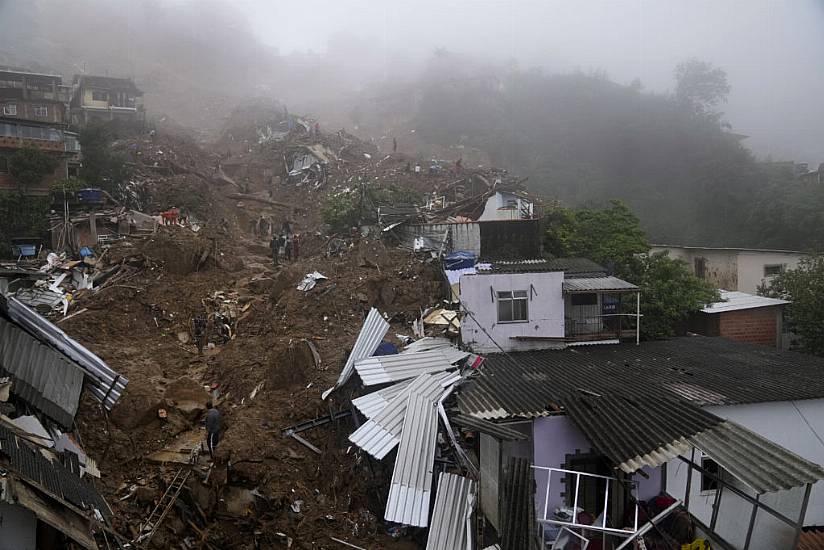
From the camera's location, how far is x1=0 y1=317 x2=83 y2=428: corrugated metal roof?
568cm

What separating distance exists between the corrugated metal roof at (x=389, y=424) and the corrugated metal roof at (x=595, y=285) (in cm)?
539

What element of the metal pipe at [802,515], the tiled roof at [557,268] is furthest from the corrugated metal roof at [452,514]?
the tiled roof at [557,268]

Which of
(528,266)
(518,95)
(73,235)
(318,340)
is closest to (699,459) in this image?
(528,266)

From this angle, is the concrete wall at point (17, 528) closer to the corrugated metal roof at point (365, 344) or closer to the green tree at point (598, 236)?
the corrugated metal roof at point (365, 344)

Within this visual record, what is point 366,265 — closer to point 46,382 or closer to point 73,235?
point 73,235

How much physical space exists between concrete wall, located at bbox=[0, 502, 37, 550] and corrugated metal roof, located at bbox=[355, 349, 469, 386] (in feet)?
19.3

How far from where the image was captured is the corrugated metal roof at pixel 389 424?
844 cm

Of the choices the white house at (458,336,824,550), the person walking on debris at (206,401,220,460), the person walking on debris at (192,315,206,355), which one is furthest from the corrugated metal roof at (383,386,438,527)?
the person walking on debris at (192,315,206,355)

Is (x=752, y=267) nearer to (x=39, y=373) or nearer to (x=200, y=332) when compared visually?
(x=200, y=332)

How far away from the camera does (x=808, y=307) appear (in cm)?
1677

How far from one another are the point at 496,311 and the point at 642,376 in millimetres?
3637

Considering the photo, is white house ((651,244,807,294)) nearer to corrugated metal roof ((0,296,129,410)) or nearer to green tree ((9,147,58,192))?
corrugated metal roof ((0,296,129,410))

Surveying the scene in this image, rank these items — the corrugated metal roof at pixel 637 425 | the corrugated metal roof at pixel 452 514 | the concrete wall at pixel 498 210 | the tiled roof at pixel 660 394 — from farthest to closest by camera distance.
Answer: the concrete wall at pixel 498 210, the corrugated metal roof at pixel 452 514, the corrugated metal roof at pixel 637 425, the tiled roof at pixel 660 394

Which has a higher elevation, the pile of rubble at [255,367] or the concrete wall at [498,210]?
the concrete wall at [498,210]
